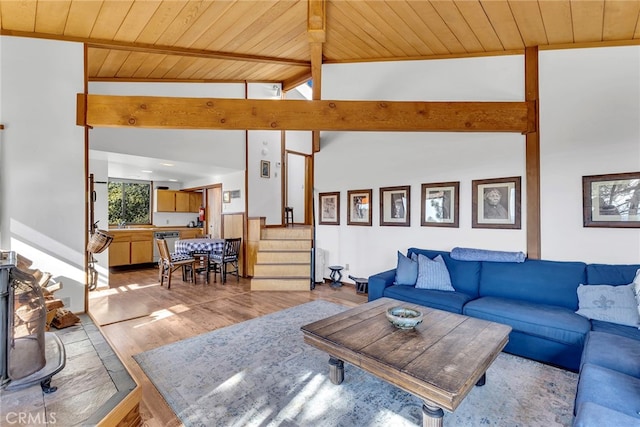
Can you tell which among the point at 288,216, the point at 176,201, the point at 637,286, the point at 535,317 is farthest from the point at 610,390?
the point at 176,201

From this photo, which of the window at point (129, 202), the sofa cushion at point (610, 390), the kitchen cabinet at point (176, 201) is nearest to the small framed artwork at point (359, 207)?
the sofa cushion at point (610, 390)

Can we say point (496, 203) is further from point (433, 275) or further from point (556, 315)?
point (556, 315)

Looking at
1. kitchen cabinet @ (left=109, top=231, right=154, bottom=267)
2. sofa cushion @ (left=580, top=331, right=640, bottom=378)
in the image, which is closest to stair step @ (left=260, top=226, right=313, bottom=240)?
kitchen cabinet @ (left=109, top=231, right=154, bottom=267)

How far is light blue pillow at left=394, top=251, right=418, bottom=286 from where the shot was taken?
3428 millimetres

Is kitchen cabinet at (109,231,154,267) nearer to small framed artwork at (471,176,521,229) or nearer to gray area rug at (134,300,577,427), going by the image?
gray area rug at (134,300,577,427)

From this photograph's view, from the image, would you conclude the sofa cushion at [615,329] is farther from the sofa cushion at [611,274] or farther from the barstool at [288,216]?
the barstool at [288,216]

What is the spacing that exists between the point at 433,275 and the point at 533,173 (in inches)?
61.8

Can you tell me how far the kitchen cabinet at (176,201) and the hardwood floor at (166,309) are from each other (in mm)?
2157

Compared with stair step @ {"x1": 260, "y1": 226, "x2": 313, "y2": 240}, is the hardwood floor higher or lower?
lower

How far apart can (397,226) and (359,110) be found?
6.19ft

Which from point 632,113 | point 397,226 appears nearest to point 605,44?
point 632,113

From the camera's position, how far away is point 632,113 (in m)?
2.77

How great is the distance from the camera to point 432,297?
3.04 m

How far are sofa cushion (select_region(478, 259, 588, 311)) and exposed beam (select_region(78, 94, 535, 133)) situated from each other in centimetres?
147
